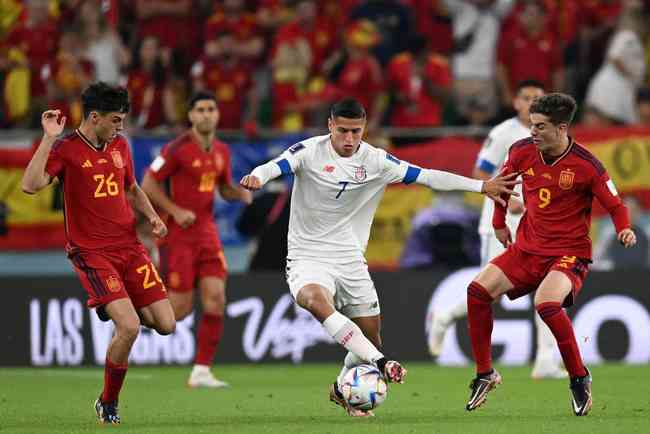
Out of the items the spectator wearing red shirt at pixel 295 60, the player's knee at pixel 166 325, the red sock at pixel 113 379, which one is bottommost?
the red sock at pixel 113 379

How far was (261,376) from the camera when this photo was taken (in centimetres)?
1410

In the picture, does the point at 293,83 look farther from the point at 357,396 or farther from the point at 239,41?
the point at 357,396

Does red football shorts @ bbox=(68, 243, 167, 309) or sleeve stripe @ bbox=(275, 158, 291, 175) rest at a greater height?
sleeve stripe @ bbox=(275, 158, 291, 175)

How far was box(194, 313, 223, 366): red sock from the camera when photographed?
12828 millimetres

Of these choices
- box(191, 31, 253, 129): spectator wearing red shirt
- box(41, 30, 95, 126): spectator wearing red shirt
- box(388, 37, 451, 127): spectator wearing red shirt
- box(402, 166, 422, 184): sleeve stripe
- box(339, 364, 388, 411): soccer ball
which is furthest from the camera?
box(191, 31, 253, 129): spectator wearing red shirt

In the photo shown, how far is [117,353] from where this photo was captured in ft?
30.9

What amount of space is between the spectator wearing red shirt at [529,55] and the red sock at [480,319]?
8274 mm

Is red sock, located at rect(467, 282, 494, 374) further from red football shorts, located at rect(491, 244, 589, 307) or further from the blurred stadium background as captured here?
the blurred stadium background

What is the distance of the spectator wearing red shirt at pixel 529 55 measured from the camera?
17922 millimetres

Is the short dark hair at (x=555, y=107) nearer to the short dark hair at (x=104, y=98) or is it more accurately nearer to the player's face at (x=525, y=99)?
the short dark hair at (x=104, y=98)

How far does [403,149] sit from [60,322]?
4.44 metres

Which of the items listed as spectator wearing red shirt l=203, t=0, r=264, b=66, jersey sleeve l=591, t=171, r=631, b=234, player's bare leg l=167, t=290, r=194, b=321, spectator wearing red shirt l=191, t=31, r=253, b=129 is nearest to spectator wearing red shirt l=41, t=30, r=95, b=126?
spectator wearing red shirt l=191, t=31, r=253, b=129

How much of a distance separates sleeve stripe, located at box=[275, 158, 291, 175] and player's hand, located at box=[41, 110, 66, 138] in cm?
153

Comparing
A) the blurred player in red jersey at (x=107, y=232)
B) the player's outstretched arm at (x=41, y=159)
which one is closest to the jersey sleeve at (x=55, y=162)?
the blurred player in red jersey at (x=107, y=232)
